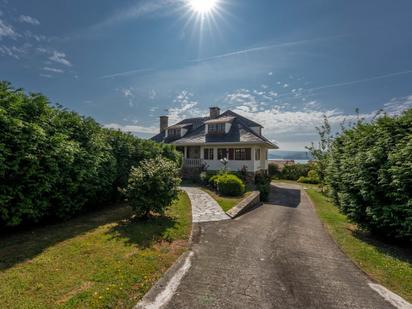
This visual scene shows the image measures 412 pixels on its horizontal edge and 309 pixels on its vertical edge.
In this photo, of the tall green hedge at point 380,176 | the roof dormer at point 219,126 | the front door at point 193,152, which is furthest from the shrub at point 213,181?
the tall green hedge at point 380,176

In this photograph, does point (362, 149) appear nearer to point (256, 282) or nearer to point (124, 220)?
point (256, 282)

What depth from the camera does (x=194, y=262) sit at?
510cm

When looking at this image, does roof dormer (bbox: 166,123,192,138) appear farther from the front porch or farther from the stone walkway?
the stone walkway

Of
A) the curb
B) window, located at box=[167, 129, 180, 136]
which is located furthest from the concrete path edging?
window, located at box=[167, 129, 180, 136]

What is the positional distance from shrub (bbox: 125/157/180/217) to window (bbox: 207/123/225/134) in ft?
51.2

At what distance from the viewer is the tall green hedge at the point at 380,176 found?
5.61 metres

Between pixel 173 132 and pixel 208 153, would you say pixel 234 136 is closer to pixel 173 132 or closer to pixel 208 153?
pixel 208 153

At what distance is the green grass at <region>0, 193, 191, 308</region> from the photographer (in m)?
3.42

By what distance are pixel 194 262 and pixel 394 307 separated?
3965 mm

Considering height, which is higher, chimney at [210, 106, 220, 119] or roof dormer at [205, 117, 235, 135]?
chimney at [210, 106, 220, 119]

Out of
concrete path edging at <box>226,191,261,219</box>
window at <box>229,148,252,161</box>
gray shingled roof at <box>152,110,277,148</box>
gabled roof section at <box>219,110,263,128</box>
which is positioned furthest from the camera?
gabled roof section at <box>219,110,263,128</box>

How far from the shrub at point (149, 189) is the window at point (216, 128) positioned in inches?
615

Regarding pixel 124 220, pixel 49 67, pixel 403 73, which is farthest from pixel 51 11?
pixel 403 73

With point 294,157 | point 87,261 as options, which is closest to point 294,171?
point 87,261
